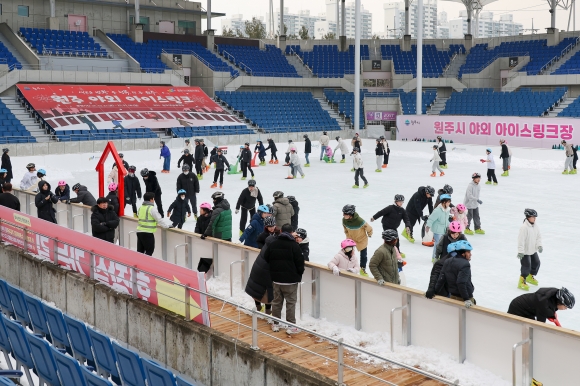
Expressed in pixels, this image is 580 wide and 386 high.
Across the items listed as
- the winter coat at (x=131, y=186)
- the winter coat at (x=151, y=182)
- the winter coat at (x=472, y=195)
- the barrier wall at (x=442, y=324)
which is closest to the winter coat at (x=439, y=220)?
the winter coat at (x=472, y=195)

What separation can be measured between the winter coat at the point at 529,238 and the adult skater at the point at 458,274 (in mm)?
3464

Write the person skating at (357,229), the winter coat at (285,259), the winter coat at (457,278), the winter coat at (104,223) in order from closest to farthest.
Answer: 1. the winter coat at (457,278)
2. the winter coat at (285,259)
3. the person skating at (357,229)
4. the winter coat at (104,223)

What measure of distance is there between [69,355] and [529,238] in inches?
266

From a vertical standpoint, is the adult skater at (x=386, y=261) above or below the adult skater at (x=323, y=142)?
below

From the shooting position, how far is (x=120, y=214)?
1345 centimetres

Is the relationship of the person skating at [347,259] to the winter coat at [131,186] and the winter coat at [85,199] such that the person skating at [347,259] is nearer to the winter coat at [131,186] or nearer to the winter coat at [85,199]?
the winter coat at [85,199]

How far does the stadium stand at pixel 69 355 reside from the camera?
6.54m

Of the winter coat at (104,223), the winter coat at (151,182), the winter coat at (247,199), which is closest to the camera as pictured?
the winter coat at (104,223)

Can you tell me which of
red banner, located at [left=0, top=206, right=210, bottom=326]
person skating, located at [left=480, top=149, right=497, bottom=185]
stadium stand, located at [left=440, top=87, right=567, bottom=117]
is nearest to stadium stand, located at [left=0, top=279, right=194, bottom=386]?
red banner, located at [left=0, top=206, right=210, bottom=326]

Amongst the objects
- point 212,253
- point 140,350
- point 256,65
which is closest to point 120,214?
point 212,253

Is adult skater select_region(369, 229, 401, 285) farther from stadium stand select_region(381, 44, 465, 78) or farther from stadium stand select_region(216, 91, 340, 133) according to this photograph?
stadium stand select_region(381, 44, 465, 78)

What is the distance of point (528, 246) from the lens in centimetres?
1083

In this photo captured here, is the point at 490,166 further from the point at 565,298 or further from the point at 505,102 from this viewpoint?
the point at 505,102

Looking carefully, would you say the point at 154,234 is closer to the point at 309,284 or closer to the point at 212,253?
the point at 212,253
